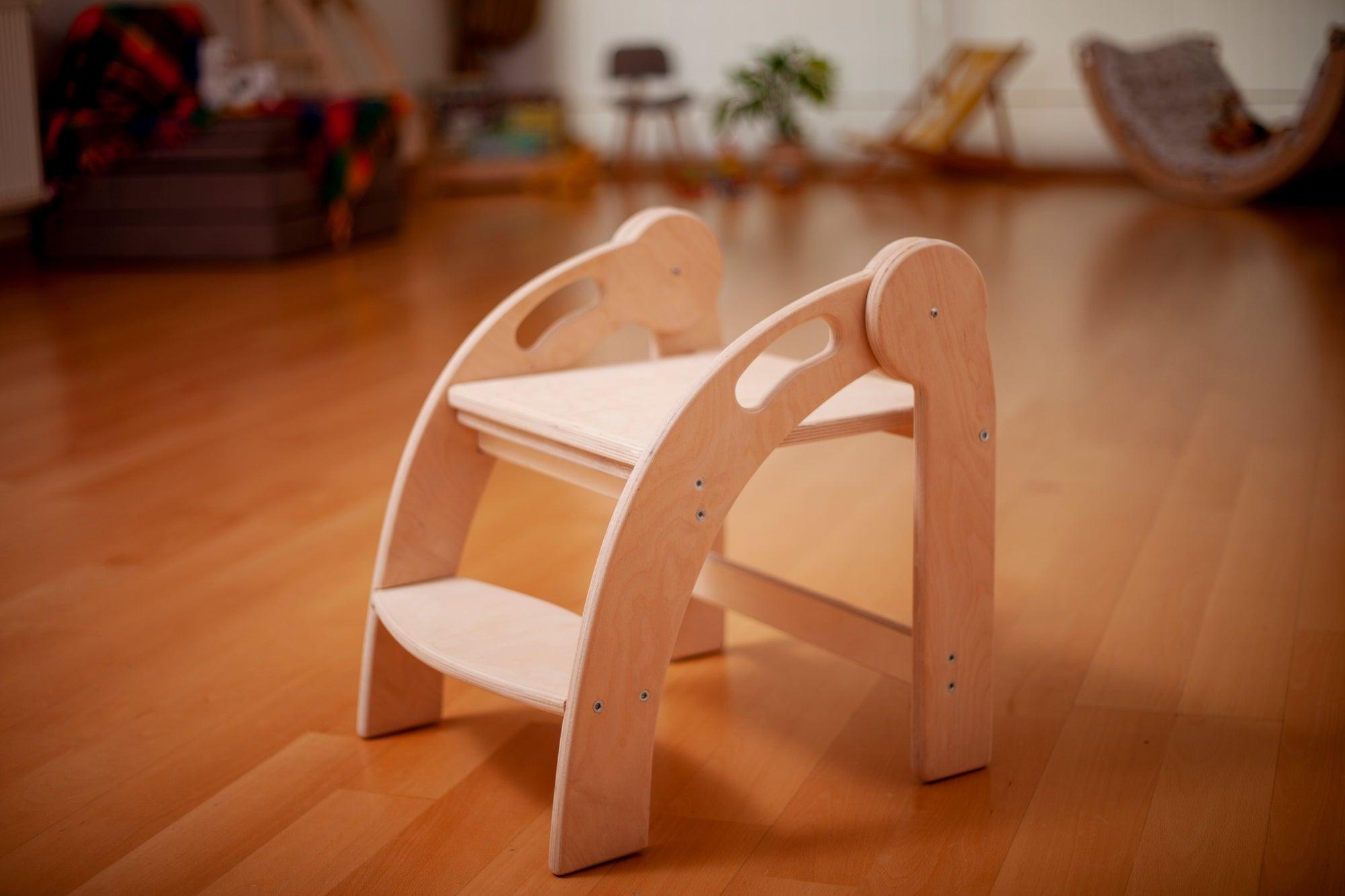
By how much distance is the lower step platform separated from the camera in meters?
1.25

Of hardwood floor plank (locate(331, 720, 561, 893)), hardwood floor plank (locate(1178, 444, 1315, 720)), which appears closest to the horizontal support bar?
hardwood floor plank (locate(331, 720, 561, 893))

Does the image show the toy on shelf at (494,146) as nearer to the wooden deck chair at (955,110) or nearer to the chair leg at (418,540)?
the wooden deck chair at (955,110)

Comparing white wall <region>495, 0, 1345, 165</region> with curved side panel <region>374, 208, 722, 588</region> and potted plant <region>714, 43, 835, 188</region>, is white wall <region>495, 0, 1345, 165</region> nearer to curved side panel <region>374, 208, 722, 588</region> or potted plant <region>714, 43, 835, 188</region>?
potted plant <region>714, 43, 835, 188</region>

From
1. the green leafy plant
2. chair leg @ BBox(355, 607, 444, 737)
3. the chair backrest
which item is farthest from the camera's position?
the chair backrest

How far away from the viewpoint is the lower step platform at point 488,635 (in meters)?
1.25

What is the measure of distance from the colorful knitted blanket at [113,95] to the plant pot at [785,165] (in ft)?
10.4

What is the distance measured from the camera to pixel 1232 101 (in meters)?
6.06

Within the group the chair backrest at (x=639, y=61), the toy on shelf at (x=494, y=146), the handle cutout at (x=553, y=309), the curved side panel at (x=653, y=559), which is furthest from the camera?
the chair backrest at (x=639, y=61)

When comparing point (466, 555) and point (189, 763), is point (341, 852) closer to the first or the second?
point (189, 763)

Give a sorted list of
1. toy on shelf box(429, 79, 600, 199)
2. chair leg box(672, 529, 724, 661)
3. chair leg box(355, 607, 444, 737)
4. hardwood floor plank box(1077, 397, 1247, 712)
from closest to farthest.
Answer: chair leg box(355, 607, 444, 737)
hardwood floor plank box(1077, 397, 1247, 712)
chair leg box(672, 529, 724, 661)
toy on shelf box(429, 79, 600, 199)

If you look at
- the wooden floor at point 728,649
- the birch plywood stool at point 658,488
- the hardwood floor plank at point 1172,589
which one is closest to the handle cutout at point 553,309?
the wooden floor at point 728,649

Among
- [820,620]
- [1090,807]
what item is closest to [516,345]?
[820,620]

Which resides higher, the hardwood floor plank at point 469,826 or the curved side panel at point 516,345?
the curved side panel at point 516,345

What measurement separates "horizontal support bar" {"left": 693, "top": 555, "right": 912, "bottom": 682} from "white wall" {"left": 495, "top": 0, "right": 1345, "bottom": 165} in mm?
6267
